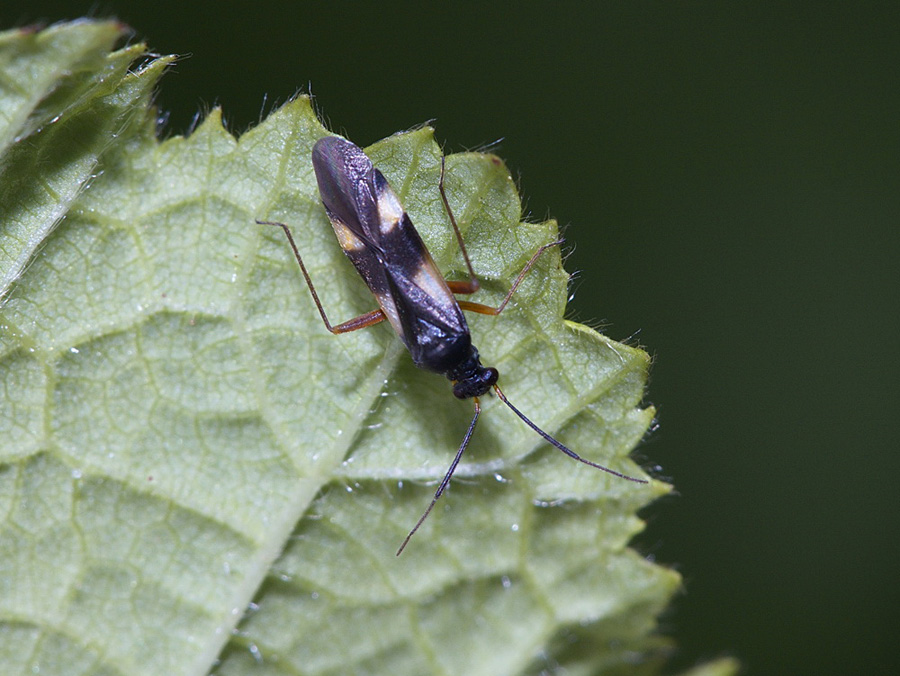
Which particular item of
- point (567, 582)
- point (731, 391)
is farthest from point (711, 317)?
point (567, 582)

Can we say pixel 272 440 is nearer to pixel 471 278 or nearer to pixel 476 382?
pixel 476 382

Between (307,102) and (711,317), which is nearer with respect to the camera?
(307,102)

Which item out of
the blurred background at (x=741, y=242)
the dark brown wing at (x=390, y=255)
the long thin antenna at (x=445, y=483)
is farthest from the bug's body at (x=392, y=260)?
the blurred background at (x=741, y=242)

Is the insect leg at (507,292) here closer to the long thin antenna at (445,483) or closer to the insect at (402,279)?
the insect at (402,279)

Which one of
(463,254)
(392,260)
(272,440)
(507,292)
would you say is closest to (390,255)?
(392,260)

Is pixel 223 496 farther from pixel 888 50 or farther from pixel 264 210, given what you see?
pixel 888 50

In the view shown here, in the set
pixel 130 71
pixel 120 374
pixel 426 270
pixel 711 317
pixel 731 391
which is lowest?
pixel 731 391
